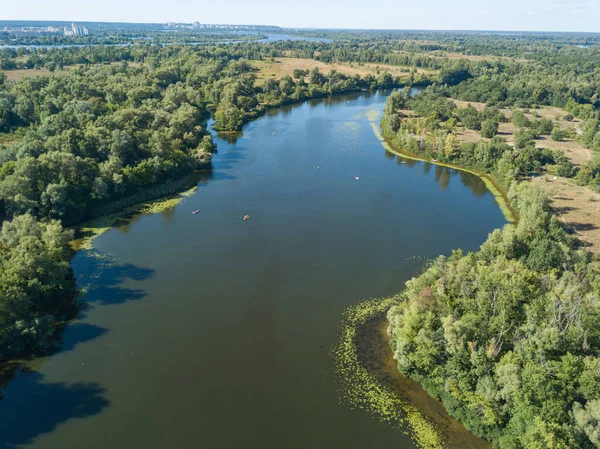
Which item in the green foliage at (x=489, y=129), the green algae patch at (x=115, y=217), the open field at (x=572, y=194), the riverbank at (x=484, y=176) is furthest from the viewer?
the green foliage at (x=489, y=129)

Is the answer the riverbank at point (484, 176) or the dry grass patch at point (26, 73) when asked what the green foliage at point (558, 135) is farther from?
the dry grass patch at point (26, 73)

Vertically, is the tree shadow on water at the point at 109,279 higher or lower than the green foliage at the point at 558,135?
lower

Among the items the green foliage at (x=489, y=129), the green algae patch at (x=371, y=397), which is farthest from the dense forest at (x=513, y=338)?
the green foliage at (x=489, y=129)

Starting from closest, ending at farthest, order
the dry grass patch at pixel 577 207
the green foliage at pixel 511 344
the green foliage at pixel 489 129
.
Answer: the green foliage at pixel 511 344 → the dry grass patch at pixel 577 207 → the green foliage at pixel 489 129

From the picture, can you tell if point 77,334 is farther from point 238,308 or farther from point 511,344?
point 511,344

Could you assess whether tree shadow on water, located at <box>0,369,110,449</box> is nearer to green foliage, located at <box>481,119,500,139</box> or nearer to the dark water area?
the dark water area

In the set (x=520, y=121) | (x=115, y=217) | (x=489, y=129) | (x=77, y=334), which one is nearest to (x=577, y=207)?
(x=489, y=129)

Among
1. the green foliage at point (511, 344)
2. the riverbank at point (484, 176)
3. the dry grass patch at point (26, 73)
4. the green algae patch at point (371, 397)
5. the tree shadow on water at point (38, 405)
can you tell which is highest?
the dry grass patch at point (26, 73)

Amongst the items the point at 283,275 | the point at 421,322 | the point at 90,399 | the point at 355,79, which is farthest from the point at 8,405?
the point at 355,79
